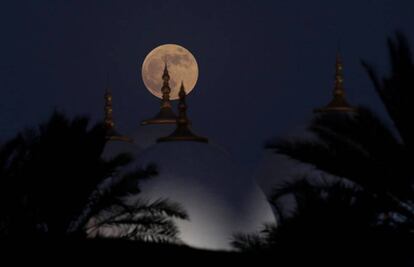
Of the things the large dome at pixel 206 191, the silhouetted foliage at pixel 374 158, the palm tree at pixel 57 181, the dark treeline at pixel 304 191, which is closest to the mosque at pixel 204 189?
the large dome at pixel 206 191

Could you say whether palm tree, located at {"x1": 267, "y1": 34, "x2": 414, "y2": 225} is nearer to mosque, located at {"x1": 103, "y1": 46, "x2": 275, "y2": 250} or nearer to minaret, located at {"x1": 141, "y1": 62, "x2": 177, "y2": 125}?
mosque, located at {"x1": 103, "y1": 46, "x2": 275, "y2": 250}

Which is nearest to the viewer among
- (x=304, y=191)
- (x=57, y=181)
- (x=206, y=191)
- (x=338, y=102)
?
(x=304, y=191)

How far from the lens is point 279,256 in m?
25.8

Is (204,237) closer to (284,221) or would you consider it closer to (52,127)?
(52,127)

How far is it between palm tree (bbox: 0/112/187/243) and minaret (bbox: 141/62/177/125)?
2135 cm

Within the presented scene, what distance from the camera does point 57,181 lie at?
30.8m

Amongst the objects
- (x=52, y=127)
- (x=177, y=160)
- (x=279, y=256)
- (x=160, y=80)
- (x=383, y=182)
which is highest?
(x=160, y=80)

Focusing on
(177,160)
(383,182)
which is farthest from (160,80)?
(383,182)

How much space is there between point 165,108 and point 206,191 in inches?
543

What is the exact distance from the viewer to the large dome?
39.0 metres

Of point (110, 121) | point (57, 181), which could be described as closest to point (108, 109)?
point (110, 121)

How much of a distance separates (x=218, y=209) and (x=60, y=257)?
13.3 metres

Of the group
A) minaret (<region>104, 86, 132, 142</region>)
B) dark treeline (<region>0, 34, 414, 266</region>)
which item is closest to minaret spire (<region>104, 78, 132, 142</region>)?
minaret (<region>104, 86, 132, 142</region>)

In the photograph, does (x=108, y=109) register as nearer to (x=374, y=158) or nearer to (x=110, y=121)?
(x=110, y=121)
